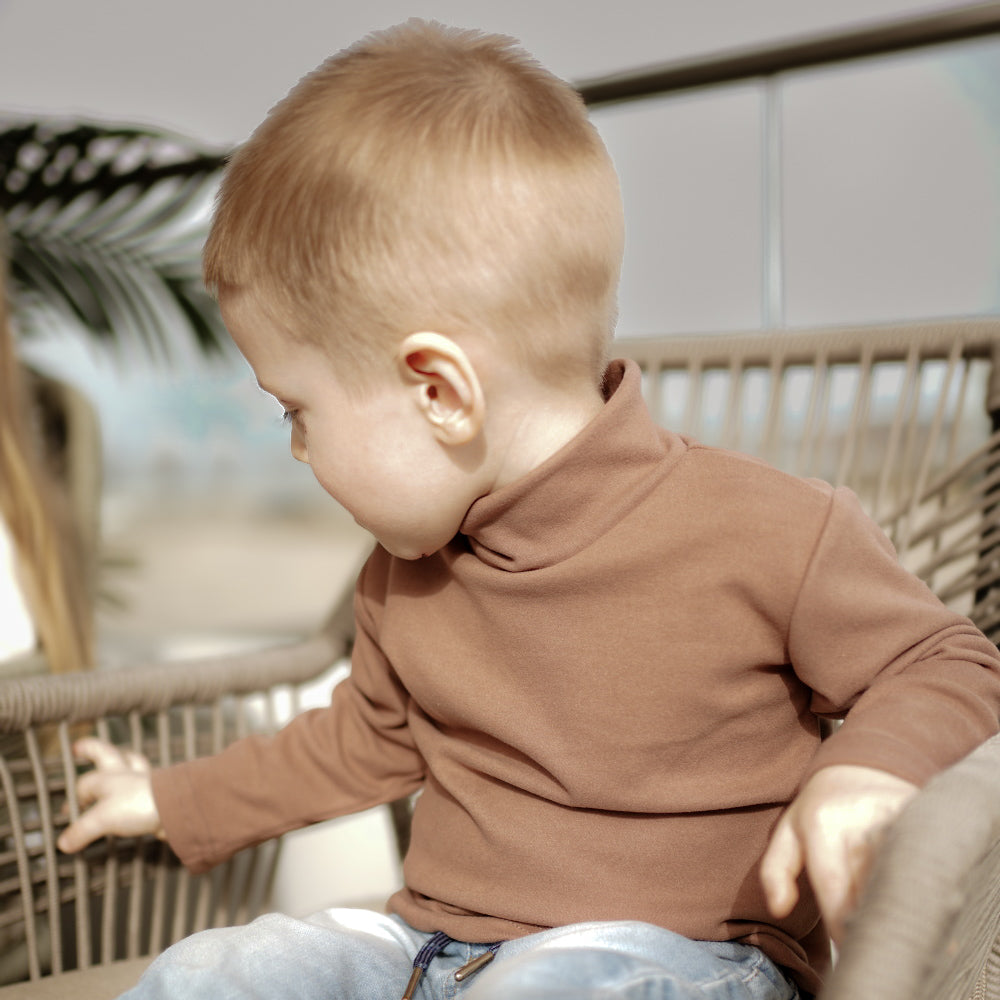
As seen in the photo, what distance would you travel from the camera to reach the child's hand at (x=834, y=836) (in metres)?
0.46

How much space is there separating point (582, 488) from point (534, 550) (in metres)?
0.05

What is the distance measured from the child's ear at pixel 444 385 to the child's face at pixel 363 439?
1 centimetres

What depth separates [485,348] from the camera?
0.65 metres

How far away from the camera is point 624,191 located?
2.21 metres

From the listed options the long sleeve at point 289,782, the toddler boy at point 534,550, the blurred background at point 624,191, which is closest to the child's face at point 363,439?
the toddler boy at point 534,550

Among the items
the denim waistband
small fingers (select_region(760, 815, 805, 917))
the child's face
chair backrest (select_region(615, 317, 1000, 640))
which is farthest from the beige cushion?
chair backrest (select_region(615, 317, 1000, 640))

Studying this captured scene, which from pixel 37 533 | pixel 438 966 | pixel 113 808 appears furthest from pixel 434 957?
pixel 37 533

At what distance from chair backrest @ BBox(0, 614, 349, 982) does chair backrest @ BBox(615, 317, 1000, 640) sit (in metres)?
0.51

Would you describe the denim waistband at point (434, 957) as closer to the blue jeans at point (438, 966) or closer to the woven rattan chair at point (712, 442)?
the blue jeans at point (438, 966)

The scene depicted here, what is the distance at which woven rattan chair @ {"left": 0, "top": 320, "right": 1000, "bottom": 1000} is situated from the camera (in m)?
0.91

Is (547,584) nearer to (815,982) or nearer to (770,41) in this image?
(815,982)

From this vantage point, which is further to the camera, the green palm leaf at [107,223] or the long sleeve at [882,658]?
the green palm leaf at [107,223]

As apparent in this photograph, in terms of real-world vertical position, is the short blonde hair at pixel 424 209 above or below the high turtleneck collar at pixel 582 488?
above

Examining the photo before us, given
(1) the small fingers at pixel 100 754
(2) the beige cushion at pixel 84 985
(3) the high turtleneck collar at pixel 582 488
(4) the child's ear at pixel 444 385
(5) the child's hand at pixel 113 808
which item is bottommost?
(2) the beige cushion at pixel 84 985
